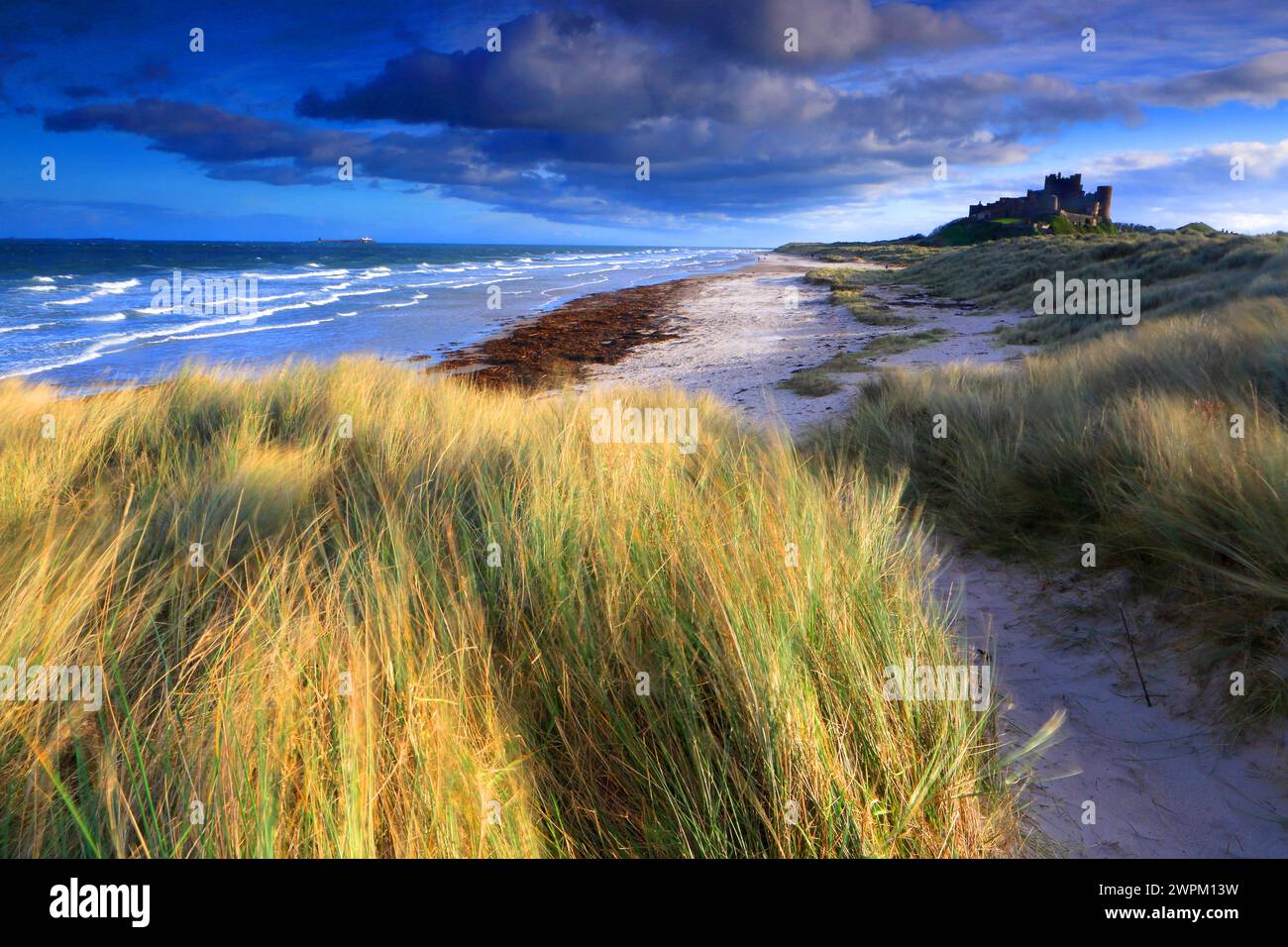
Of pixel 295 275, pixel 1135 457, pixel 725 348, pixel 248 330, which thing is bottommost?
pixel 1135 457

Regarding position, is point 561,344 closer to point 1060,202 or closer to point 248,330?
point 248,330

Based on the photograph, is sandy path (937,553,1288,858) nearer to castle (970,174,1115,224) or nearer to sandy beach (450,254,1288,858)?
sandy beach (450,254,1288,858)

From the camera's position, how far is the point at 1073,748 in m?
2.38

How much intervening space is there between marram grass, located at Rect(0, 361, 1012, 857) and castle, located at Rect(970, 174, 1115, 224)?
243ft

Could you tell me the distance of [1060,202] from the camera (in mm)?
68000

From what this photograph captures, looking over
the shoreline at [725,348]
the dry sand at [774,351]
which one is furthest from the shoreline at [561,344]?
the dry sand at [774,351]

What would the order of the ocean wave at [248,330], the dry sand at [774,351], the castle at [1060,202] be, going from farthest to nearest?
the castle at [1060,202] < the ocean wave at [248,330] < the dry sand at [774,351]

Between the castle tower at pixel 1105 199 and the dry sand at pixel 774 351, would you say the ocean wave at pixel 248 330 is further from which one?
the castle tower at pixel 1105 199

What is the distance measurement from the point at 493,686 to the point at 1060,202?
3274 inches

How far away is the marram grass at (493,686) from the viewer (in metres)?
A: 1.55

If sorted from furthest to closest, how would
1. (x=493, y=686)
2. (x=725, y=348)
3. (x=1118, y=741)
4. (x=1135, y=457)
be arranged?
1. (x=725, y=348)
2. (x=1135, y=457)
3. (x=1118, y=741)
4. (x=493, y=686)

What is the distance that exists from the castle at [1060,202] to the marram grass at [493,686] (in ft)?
243

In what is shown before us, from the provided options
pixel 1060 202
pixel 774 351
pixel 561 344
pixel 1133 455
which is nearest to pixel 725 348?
pixel 774 351

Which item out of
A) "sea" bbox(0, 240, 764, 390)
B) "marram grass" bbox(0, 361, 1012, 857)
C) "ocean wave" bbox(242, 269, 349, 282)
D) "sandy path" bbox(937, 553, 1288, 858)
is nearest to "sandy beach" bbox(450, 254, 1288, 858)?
"sandy path" bbox(937, 553, 1288, 858)
